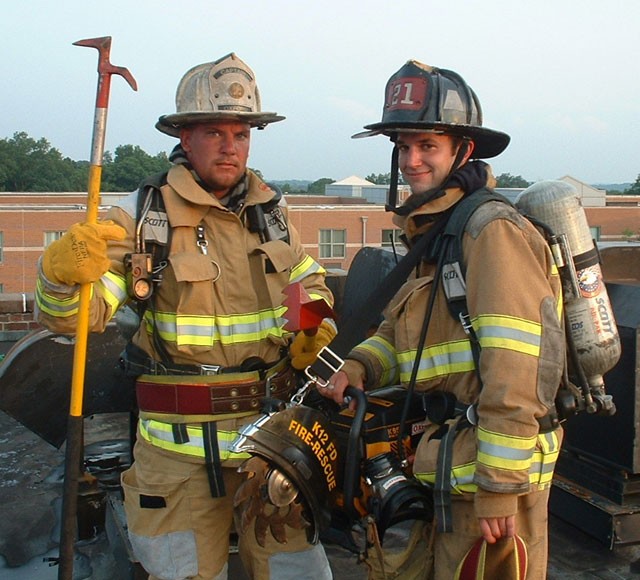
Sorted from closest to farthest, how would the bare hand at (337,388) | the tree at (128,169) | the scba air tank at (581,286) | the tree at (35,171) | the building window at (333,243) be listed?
the scba air tank at (581,286), the bare hand at (337,388), the building window at (333,243), the tree at (128,169), the tree at (35,171)

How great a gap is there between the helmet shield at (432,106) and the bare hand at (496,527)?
1240mm

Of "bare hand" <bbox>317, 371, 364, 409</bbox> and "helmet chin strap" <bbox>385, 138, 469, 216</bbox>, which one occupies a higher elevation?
"helmet chin strap" <bbox>385, 138, 469, 216</bbox>

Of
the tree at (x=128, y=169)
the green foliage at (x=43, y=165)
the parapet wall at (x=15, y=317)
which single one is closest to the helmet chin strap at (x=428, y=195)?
the parapet wall at (x=15, y=317)

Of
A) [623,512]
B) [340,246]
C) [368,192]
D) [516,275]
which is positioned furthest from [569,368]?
[368,192]

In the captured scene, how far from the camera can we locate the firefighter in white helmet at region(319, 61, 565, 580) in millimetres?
2318

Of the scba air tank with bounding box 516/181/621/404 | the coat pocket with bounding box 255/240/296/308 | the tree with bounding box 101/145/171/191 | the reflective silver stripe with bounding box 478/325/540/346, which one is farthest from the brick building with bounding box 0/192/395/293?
the reflective silver stripe with bounding box 478/325/540/346

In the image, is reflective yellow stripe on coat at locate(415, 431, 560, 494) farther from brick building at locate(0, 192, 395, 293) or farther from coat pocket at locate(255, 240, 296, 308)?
brick building at locate(0, 192, 395, 293)

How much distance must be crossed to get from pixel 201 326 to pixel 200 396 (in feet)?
0.85

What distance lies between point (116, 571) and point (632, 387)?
2552 mm

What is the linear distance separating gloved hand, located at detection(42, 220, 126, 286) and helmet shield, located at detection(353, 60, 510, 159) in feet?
3.31

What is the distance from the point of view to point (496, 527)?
2.36 metres

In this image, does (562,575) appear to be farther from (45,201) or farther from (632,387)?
(45,201)

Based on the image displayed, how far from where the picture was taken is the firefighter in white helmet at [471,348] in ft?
7.61

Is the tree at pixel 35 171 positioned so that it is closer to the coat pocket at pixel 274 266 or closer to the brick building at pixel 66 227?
the brick building at pixel 66 227
